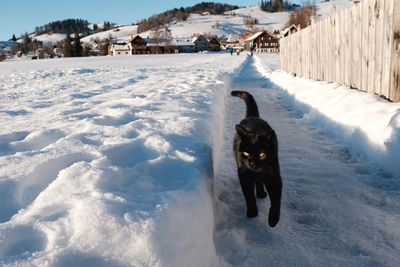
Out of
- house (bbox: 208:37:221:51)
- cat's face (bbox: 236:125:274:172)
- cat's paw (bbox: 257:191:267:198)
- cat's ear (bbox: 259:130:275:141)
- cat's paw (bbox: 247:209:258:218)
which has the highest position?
cat's ear (bbox: 259:130:275:141)

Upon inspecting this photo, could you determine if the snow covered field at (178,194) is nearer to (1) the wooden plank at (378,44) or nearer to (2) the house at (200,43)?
(1) the wooden plank at (378,44)

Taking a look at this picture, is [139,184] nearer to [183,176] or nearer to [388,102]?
[183,176]

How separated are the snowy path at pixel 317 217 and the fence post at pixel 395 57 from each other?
125cm


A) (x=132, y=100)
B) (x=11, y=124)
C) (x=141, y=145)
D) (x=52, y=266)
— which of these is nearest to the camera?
(x=52, y=266)

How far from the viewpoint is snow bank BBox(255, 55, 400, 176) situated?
4.10 metres

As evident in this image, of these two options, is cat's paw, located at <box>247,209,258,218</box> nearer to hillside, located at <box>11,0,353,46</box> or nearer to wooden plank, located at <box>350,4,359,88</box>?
wooden plank, located at <box>350,4,359,88</box>

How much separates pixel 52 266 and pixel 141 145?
2007 millimetres

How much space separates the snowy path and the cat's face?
1.39 ft

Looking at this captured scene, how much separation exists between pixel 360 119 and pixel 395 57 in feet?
3.22

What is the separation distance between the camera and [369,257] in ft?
8.18

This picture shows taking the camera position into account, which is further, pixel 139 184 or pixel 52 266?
pixel 139 184

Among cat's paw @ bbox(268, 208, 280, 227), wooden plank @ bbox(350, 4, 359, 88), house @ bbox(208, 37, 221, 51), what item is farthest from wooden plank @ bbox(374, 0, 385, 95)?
house @ bbox(208, 37, 221, 51)

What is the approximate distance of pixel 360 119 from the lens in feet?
17.0

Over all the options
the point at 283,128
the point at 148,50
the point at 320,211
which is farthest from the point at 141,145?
the point at 148,50
